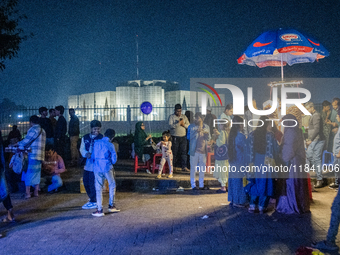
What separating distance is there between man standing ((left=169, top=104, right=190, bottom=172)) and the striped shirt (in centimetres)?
389

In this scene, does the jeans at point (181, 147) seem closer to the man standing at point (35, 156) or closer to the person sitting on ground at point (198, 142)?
the person sitting on ground at point (198, 142)

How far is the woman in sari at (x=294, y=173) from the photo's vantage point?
20.3 feet

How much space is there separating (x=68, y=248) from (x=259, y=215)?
3479 mm

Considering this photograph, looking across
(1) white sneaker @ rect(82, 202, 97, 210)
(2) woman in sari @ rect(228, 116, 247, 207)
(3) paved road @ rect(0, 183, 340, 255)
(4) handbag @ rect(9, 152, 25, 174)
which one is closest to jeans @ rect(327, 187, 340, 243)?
(3) paved road @ rect(0, 183, 340, 255)

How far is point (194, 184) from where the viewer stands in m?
8.64

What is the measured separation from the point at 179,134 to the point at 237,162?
361 centimetres

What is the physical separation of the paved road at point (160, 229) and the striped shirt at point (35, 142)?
1.10 m

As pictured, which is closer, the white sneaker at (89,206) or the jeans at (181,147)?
the white sneaker at (89,206)

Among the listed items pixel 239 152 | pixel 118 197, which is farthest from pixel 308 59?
pixel 118 197

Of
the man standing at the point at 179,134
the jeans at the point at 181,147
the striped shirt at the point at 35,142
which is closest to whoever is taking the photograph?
→ the striped shirt at the point at 35,142

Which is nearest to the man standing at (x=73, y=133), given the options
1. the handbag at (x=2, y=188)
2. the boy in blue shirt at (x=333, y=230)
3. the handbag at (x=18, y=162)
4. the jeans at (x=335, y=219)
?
the handbag at (x=18, y=162)

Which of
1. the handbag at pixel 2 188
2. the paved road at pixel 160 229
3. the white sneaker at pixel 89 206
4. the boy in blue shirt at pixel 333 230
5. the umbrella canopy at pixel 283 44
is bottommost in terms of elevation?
the paved road at pixel 160 229

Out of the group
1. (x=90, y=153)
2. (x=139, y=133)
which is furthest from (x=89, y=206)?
(x=139, y=133)

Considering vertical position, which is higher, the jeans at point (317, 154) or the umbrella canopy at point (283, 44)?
the umbrella canopy at point (283, 44)
